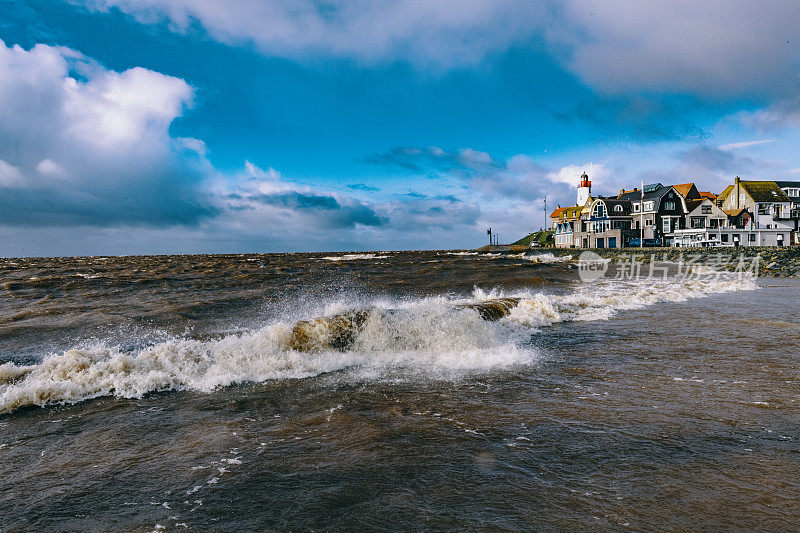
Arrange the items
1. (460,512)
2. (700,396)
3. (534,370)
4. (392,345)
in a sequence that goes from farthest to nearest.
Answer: (392,345)
(534,370)
(700,396)
(460,512)

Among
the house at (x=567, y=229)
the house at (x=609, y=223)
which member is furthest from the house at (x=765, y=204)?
the house at (x=567, y=229)

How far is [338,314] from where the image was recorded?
464 inches

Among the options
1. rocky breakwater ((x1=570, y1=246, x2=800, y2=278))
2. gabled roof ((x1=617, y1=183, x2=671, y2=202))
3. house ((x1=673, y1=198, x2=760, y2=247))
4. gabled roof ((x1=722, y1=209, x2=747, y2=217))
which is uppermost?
gabled roof ((x1=617, y1=183, x2=671, y2=202))

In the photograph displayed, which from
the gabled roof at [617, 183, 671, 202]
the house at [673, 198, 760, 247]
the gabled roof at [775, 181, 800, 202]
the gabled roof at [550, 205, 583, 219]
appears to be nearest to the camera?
the house at [673, 198, 760, 247]

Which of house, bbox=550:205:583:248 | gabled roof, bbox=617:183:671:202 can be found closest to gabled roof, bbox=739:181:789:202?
gabled roof, bbox=617:183:671:202

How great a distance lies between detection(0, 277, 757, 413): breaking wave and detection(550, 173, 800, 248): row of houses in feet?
201

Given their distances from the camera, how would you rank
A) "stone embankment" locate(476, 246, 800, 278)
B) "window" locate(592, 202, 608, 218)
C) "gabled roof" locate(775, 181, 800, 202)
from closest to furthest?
"stone embankment" locate(476, 246, 800, 278), "gabled roof" locate(775, 181, 800, 202), "window" locate(592, 202, 608, 218)

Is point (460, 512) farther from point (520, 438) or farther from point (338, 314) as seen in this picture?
point (338, 314)

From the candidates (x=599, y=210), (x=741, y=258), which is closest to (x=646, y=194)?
(x=599, y=210)

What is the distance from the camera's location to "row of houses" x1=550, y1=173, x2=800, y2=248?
5969cm

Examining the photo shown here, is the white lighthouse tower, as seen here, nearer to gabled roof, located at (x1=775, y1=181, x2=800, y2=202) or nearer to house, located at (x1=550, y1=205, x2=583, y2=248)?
house, located at (x1=550, y1=205, x2=583, y2=248)

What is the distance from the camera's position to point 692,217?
7094 cm

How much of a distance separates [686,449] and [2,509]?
7026 mm

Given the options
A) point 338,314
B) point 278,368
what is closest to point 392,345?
point 338,314
